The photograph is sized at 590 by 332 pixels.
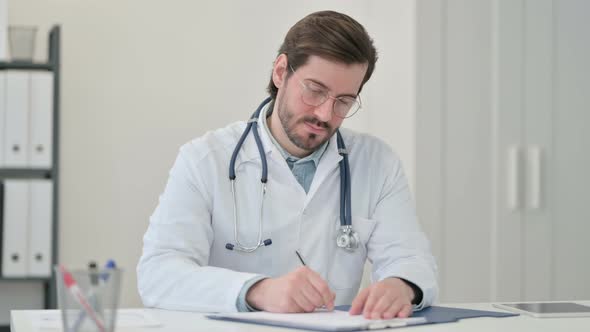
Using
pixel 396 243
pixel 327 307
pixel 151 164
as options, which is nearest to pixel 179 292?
pixel 327 307

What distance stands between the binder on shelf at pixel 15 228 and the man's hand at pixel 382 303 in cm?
181

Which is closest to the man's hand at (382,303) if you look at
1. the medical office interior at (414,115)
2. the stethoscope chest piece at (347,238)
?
the stethoscope chest piece at (347,238)

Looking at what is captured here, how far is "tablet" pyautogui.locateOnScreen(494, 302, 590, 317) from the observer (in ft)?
5.62

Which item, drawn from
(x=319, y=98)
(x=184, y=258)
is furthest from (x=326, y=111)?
(x=184, y=258)

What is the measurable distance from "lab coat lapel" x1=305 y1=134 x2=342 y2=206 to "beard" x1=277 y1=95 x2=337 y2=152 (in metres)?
0.05

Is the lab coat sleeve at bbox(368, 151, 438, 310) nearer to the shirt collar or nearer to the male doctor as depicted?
the male doctor

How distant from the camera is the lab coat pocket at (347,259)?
207 cm

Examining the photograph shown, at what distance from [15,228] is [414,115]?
1549mm

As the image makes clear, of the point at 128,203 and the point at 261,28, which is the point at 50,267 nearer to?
the point at 128,203

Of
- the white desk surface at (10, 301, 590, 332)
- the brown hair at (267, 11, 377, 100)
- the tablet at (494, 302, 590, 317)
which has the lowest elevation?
the white desk surface at (10, 301, 590, 332)

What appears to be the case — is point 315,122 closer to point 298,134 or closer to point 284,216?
point 298,134

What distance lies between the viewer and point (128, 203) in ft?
11.1

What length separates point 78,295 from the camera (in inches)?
43.8

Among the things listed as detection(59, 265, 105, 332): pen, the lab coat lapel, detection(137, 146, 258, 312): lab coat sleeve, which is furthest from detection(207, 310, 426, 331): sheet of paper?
the lab coat lapel
